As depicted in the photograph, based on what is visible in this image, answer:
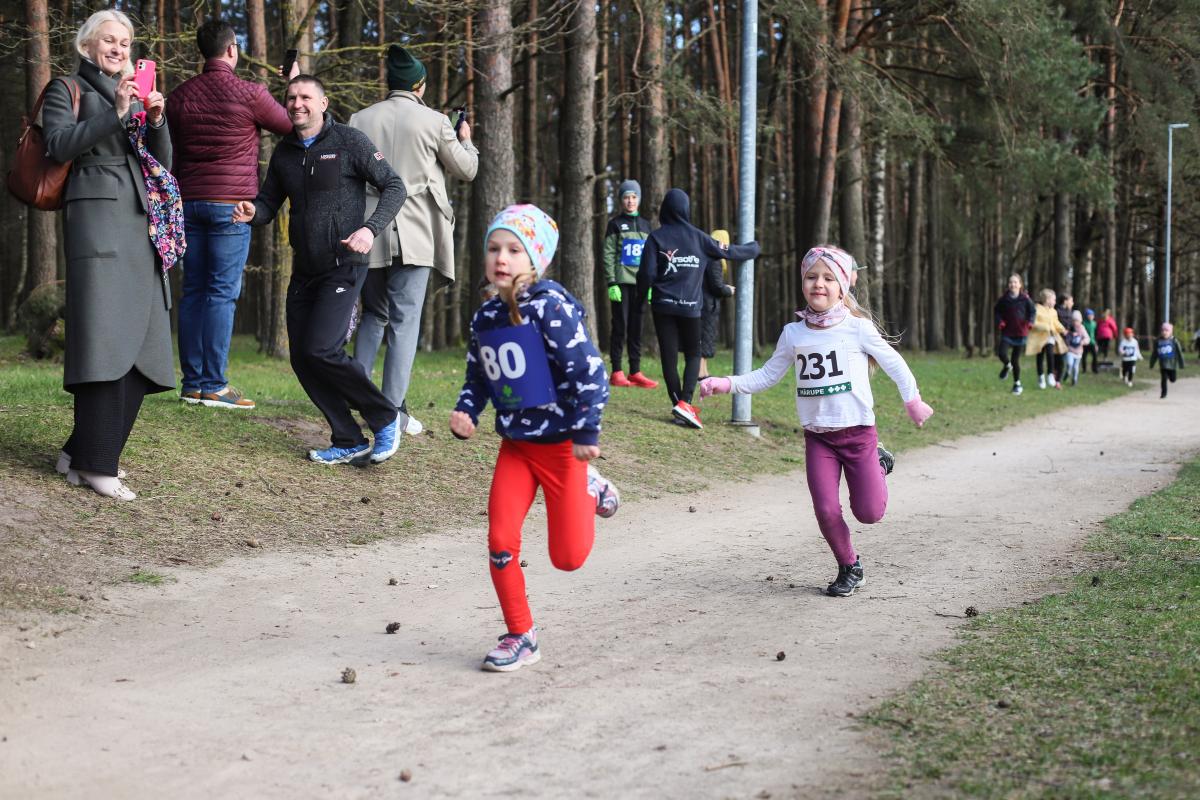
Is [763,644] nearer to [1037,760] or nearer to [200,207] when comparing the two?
[1037,760]

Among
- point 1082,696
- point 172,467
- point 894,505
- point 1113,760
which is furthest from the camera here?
point 894,505

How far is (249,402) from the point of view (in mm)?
8023

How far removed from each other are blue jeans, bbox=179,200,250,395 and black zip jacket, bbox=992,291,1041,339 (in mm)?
14738

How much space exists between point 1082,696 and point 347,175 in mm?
5193

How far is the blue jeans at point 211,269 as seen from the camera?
23.8ft

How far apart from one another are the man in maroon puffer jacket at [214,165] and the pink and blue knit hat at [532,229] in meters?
3.84

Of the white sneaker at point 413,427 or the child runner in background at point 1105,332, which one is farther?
the child runner in background at point 1105,332

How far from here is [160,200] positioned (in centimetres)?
580

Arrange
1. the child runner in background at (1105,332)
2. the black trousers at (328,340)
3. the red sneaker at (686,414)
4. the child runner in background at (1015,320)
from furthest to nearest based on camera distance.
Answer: the child runner in background at (1105,332), the child runner in background at (1015,320), the red sneaker at (686,414), the black trousers at (328,340)

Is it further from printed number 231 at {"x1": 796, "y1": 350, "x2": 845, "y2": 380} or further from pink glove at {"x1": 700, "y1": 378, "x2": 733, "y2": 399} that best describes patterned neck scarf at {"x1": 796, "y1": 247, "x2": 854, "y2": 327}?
pink glove at {"x1": 700, "y1": 378, "x2": 733, "y2": 399}

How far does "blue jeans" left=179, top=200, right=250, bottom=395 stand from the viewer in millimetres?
7250

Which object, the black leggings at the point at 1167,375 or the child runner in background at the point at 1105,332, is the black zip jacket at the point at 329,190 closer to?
the black leggings at the point at 1167,375

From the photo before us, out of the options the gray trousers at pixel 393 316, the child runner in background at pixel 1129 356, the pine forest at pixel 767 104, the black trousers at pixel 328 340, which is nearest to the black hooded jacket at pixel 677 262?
the pine forest at pixel 767 104

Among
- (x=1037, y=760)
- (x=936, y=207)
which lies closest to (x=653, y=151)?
(x=1037, y=760)
